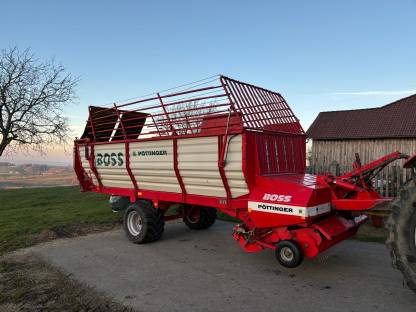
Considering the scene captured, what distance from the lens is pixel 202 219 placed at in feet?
25.1

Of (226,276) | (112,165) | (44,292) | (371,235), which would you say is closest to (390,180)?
(371,235)

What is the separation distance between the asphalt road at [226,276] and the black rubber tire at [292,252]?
0.24m

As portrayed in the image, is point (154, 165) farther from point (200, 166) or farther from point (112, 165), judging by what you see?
point (112, 165)

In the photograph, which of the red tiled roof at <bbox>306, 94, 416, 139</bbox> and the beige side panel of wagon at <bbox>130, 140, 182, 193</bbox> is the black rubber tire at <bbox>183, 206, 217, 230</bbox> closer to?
the beige side panel of wagon at <bbox>130, 140, 182, 193</bbox>

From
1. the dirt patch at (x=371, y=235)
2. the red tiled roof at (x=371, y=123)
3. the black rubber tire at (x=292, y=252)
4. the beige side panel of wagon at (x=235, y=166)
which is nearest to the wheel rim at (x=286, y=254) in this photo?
the black rubber tire at (x=292, y=252)

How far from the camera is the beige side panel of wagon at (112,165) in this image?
6.90 meters

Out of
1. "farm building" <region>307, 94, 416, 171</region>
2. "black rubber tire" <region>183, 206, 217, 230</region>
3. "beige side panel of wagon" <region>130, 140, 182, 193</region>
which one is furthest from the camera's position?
"farm building" <region>307, 94, 416, 171</region>

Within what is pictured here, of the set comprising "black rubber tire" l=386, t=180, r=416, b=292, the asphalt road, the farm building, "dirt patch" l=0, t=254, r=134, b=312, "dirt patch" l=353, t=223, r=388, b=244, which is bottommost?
"dirt patch" l=0, t=254, r=134, b=312

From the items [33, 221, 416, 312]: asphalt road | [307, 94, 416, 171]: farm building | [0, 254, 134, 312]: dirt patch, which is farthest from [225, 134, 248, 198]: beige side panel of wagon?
[307, 94, 416, 171]: farm building

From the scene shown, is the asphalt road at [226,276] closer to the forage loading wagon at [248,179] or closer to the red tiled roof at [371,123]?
the forage loading wagon at [248,179]

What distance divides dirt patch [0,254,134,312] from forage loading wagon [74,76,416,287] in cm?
197

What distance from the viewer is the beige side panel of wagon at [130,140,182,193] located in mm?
5973

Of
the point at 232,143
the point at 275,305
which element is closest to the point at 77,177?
the point at 232,143

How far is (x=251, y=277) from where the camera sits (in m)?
4.67
